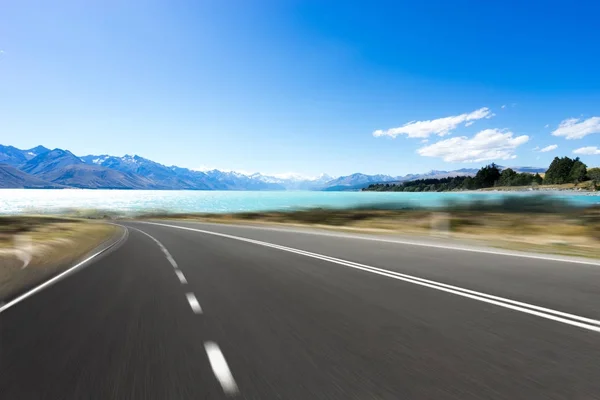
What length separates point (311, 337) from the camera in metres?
5.12

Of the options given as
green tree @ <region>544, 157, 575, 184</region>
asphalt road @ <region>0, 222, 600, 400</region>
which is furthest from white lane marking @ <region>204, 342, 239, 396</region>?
green tree @ <region>544, 157, 575, 184</region>

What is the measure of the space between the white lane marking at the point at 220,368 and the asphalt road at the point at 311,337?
18 millimetres

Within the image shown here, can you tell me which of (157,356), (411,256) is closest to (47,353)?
(157,356)

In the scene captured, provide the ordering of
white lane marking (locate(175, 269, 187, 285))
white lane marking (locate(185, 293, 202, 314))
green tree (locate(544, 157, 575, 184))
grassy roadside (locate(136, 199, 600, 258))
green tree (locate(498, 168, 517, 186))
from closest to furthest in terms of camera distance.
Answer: white lane marking (locate(185, 293, 202, 314)) < white lane marking (locate(175, 269, 187, 285)) < grassy roadside (locate(136, 199, 600, 258)) < green tree (locate(544, 157, 575, 184)) < green tree (locate(498, 168, 517, 186))

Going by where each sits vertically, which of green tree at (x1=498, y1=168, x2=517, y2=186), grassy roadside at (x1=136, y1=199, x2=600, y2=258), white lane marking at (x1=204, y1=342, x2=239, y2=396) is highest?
green tree at (x1=498, y1=168, x2=517, y2=186)

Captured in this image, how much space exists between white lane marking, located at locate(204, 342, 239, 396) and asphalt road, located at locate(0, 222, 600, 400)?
2 centimetres

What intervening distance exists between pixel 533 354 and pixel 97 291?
8.21m

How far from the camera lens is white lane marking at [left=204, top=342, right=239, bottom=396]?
11.9ft

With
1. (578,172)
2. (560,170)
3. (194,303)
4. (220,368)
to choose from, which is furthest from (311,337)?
(560,170)

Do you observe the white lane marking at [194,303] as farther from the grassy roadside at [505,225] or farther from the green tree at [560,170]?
the green tree at [560,170]

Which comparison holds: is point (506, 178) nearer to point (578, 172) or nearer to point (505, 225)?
point (578, 172)

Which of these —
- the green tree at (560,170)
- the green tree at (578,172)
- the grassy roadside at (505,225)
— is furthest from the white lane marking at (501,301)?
the green tree at (560,170)

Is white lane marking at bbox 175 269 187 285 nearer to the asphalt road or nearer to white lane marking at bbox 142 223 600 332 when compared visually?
the asphalt road

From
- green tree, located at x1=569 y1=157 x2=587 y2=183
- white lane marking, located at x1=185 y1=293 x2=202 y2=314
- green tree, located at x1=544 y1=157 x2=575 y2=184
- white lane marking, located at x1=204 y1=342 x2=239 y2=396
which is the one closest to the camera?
white lane marking, located at x1=204 y1=342 x2=239 y2=396
